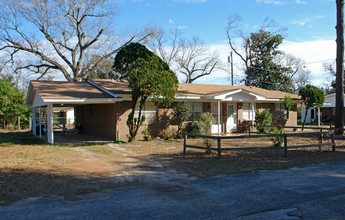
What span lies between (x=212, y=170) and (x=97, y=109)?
12546 millimetres

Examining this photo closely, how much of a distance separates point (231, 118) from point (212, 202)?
52.0 ft

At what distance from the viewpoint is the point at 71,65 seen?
35.8 m

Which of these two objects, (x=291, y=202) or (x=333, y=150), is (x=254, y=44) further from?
(x=291, y=202)

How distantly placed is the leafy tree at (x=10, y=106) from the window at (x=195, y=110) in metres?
17.6

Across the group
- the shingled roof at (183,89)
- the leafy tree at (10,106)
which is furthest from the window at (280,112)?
the leafy tree at (10,106)

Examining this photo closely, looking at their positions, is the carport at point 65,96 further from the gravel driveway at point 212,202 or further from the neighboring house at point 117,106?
the gravel driveway at point 212,202

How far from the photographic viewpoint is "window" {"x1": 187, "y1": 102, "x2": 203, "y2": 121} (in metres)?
18.9

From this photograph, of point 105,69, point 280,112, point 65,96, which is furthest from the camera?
point 105,69

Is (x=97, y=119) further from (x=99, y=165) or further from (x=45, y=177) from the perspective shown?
(x=45, y=177)

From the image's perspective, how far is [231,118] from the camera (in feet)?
68.6

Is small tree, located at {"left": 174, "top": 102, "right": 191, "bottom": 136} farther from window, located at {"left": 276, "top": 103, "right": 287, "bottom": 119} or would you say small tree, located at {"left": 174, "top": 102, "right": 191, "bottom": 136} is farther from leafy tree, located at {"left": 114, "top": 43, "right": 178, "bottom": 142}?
window, located at {"left": 276, "top": 103, "right": 287, "bottom": 119}

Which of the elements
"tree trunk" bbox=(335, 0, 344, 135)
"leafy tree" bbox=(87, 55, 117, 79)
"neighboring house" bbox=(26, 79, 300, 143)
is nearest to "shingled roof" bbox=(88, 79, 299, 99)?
"neighboring house" bbox=(26, 79, 300, 143)

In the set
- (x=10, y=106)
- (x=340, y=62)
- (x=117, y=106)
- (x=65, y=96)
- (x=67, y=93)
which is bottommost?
(x=117, y=106)

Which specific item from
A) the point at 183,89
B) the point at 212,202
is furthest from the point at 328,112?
the point at 212,202
